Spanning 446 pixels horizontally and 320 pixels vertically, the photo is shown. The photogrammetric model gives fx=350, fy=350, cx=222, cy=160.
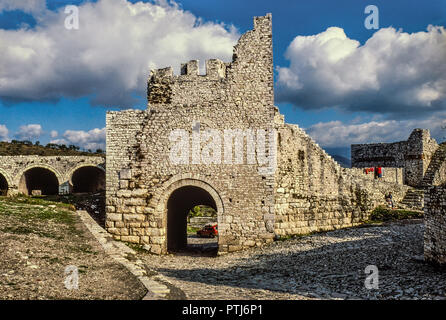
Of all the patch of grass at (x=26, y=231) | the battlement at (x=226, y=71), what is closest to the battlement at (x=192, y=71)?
the battlement at (x=226, y=71)

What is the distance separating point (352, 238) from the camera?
14.9m

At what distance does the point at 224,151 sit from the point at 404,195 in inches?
722

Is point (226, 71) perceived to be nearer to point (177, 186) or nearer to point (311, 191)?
point (177, 186)

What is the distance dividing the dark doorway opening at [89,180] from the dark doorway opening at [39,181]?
234cm

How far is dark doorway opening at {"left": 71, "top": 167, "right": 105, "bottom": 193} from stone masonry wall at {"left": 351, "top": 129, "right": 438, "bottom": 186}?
3100 centimetres

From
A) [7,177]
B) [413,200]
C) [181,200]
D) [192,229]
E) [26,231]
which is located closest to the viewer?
[26,231]

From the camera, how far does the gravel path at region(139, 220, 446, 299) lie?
8.30m

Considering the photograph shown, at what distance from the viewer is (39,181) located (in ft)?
146

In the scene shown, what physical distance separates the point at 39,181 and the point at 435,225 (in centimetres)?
4544

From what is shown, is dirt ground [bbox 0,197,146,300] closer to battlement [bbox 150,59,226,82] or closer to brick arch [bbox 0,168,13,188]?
battlement [bbox 150,59,226,82]

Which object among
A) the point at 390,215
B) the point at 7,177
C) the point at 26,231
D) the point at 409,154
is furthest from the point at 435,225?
the point at 7,177

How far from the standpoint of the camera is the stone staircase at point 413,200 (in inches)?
986

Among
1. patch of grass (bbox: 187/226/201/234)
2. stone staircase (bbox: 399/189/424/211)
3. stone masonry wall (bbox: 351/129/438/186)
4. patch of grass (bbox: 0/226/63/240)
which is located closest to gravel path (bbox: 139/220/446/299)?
patch of grass (bbox: 0/226/63/240)
